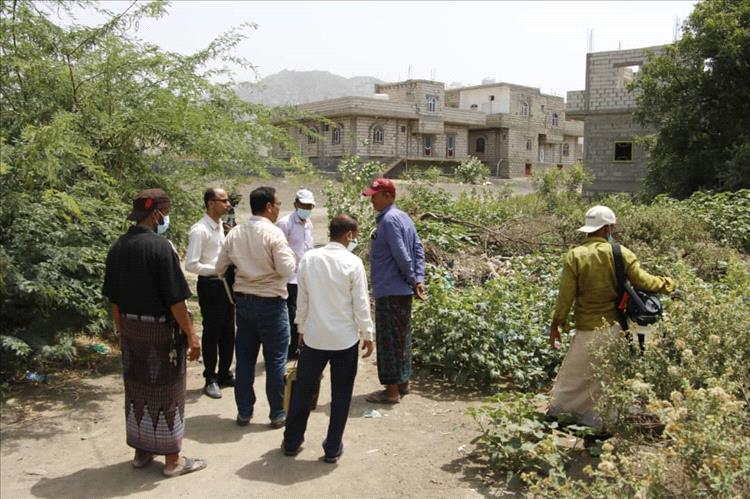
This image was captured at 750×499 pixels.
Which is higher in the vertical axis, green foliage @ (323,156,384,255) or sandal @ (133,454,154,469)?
green foliage @ (323,156,384,255)

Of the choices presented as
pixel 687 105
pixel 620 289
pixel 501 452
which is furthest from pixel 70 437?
pixel 687 105

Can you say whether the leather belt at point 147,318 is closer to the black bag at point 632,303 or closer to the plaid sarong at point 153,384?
the plaid sarong at point 153,384

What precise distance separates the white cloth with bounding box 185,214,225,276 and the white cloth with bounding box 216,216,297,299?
0.64m

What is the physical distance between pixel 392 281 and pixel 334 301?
4.10 ft

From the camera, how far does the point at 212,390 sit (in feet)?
18.5

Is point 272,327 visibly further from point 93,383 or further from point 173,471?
point 93,383

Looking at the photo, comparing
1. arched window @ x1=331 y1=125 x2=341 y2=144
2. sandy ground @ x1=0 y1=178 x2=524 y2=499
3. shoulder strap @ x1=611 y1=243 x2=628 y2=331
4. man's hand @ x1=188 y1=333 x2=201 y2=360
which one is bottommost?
sandy ground @ x1=0 y1=178 x2=524 y2=499

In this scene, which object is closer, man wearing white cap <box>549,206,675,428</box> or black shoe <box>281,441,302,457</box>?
man wearing white cap <box>549,206,675,428</box>

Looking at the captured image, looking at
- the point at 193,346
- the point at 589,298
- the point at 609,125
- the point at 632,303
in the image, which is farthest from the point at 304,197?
the point at 609,125

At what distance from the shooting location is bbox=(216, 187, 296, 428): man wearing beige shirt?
463 cm

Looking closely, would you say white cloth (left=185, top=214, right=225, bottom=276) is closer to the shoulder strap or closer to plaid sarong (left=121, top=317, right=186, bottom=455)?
plaid sarong (left=121, top=317, right=186, bottom=455)

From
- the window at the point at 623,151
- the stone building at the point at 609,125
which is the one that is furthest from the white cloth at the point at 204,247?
the window at the point at 623,151

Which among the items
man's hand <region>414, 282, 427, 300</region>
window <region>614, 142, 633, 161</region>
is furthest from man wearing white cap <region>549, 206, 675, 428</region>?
window <region>614, 142, 633, 161</region>

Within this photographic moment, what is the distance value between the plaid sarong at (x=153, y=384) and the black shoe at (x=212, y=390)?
1423 millimetres
